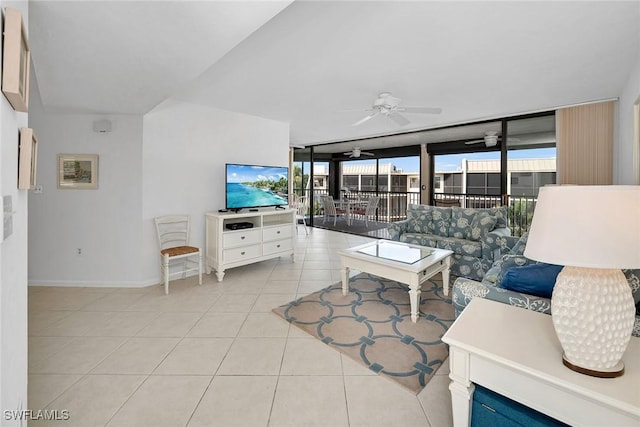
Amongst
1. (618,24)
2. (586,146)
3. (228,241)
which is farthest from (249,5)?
(586,146)

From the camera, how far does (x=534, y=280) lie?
1.57 metres

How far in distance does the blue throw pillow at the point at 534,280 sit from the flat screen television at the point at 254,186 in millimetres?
3284

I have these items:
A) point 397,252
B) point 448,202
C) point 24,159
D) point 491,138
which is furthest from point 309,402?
point 448,202

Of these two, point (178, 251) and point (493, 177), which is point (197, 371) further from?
point (493, 177)

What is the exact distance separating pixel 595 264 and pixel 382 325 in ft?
5.93

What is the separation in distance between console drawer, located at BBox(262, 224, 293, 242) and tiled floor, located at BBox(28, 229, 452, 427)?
117 centimetres

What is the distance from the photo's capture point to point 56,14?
4.63ft

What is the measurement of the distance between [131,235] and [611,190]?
405 cm

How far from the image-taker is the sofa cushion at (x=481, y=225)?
12.6 feet

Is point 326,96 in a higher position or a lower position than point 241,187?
higher

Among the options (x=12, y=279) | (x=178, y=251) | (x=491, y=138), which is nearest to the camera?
(x=12, y=279)

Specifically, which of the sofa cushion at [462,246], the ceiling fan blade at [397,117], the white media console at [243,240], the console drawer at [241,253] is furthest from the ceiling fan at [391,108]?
the console drawer at [241,253]

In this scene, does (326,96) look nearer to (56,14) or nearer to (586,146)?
(56,14)

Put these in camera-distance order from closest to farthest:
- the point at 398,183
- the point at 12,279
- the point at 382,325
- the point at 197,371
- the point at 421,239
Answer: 1. the point at 12,279
2. the point at 197,371
3. the point at 382,325
4. the point at 421,239
5. the point at 398,183
